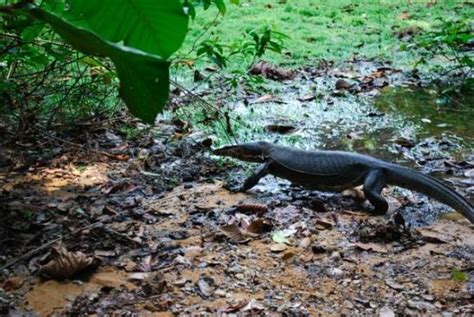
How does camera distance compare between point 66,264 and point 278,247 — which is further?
point 278,247

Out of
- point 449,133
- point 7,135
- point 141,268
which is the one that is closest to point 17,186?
point 7,135

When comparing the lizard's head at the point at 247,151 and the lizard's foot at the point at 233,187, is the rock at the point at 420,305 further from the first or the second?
the lizard's head at the point at 247,151

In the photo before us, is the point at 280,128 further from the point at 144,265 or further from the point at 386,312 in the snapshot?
the point at 386,312

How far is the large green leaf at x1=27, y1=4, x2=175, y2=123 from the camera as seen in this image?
49.5 inches

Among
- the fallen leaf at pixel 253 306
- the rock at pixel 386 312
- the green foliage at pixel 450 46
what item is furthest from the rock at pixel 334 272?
the green foliage at pixel 450 46

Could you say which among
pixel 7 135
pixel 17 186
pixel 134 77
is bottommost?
pixel 17 186

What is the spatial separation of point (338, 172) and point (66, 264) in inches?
81.0

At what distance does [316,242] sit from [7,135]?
2.26 metres

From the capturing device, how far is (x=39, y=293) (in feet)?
8.44

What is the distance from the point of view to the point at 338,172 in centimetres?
407

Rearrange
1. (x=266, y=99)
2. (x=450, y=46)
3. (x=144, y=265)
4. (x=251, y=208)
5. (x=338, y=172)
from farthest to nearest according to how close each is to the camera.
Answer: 1. (x=450, y=46)
2. (x=266, y=99)
3. (x=338, y=172)
4. (x=251, y=208)
5. (x=144, y=265)

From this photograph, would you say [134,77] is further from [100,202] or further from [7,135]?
[7,135]

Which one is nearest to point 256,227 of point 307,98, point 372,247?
point 372,247

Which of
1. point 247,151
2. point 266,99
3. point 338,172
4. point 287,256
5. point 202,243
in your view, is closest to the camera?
point 287,256
